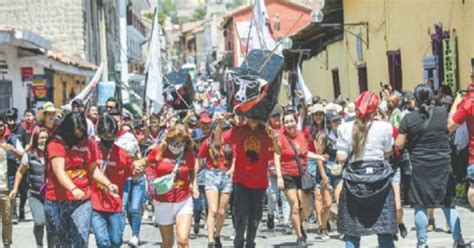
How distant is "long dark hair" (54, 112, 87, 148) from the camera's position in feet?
28.4

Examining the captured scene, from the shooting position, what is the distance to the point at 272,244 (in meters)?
12.6

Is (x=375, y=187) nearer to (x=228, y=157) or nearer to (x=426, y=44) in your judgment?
(x=228, y=157)

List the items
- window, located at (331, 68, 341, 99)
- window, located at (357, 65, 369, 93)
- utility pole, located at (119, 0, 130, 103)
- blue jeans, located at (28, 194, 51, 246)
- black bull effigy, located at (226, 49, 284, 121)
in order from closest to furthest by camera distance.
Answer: black bull effigy, located at (226, 49, 284, 121)
blue jeans, located at (28, 194, 51, 246)
window, located at (357, 65, 369, 93)
window, located at (331, 68, 341, 99)
utility pole, located at (119, 0, 130, 103)

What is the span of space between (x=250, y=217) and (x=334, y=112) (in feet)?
9.30

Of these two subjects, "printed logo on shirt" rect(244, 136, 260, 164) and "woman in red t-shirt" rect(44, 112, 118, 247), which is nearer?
"woman in red t-shirt" rect(44, 112, 118, 247)

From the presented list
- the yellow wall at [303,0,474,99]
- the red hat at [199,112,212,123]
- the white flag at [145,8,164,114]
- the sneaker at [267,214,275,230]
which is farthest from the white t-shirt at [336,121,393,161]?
the white flag at [145,8,164,114]

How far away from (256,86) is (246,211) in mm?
1399

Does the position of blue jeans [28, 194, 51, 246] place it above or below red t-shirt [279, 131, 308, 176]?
Result: below

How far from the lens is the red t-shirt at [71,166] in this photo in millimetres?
8617

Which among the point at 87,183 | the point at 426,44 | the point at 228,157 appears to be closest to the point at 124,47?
the point at 426,44

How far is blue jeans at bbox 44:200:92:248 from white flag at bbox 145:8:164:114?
25.9 ft

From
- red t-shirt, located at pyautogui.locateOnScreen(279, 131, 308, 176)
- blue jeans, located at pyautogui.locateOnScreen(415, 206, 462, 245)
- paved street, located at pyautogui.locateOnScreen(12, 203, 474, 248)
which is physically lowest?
paved street, located at pyautogui.locateOnScreen(12, 203, 474, 248)

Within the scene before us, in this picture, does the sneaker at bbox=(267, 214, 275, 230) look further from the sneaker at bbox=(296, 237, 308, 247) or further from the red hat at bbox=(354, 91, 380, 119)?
the red hat at bbox=(354, 91, 380, 119)

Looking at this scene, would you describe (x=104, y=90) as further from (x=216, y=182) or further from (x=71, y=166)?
(x=71, y=166)
